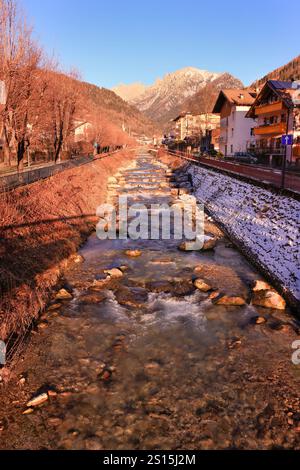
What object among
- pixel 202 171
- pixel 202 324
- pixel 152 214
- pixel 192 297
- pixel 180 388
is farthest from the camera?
pixel 202 171

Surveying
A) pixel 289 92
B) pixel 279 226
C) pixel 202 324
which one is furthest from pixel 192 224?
pixel 289 92

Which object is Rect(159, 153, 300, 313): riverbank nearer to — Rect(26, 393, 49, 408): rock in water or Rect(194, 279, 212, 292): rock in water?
Rect(194, 279, 212, 292): rock in water

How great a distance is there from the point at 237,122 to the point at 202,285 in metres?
47.9

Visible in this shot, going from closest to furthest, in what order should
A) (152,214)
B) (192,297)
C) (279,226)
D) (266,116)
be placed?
(192,297) < (279,226) < (152,214) < (266,116)

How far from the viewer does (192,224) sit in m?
21.9

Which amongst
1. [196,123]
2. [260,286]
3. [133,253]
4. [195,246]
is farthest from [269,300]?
[196,123]

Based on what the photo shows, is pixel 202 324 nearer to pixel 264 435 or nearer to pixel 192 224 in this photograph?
pixel 264 435

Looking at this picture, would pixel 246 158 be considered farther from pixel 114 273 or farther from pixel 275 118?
pixel 114 273

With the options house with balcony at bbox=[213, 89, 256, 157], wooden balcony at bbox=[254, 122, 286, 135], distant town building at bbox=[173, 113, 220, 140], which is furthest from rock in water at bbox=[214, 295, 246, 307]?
distant town building at bbox=[173, 113, 220, 140]

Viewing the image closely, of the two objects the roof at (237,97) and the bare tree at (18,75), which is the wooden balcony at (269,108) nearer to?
the roof at (237,97)

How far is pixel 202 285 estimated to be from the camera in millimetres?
12188

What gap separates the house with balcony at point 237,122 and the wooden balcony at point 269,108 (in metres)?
7.71

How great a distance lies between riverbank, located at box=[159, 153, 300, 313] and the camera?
39.2 feet

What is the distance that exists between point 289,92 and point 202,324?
129 ft
